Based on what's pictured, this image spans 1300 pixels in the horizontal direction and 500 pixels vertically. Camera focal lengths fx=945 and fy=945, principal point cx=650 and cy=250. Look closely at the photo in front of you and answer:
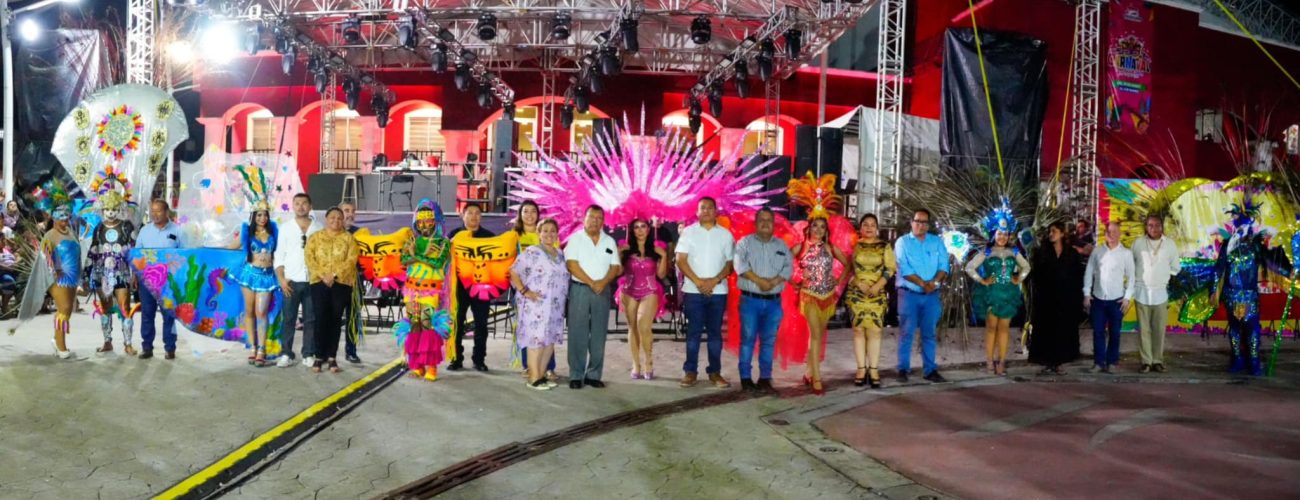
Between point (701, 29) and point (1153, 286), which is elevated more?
point (701, 29)

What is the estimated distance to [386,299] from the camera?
10.8 m

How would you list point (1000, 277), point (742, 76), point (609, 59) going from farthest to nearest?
point (742, 76)
point (609, 59)
point (1000, 277)

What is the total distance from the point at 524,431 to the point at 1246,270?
6.76m

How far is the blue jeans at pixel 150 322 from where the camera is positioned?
775 centimetres

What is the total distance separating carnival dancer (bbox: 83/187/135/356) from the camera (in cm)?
768

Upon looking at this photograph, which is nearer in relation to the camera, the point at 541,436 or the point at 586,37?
the point at 541,436

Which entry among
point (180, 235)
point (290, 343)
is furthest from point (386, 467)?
point (180, 235)

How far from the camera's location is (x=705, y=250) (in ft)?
23.3

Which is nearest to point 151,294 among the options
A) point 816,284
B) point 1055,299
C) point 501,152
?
point 816,284

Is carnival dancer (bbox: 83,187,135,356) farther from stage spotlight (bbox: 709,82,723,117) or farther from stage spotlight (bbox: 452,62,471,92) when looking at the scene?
stage spotlight (bbox: 709,82,723,117)

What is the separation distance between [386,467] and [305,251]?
312 cm

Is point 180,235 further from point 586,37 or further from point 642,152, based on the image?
point 586,37

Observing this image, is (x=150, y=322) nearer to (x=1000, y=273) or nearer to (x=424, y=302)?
(x=424, y=302)

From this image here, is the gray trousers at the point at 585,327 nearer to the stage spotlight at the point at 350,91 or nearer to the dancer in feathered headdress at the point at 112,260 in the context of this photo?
the dancer in feathered headdress at the point at 112,260
